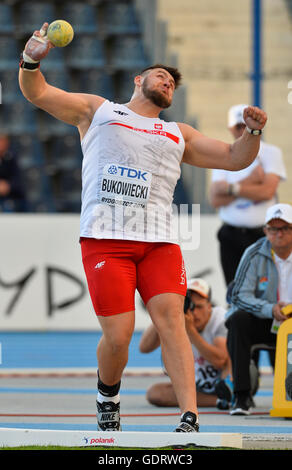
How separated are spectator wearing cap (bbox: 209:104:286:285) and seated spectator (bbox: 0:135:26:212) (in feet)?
22.9

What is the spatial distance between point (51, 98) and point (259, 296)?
2.52 metres

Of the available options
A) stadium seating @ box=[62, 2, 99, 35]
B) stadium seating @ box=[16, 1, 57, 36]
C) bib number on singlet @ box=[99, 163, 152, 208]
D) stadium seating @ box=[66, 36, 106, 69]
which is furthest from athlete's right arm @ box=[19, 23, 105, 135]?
stadium seating @ box=[16, 1, 57, 36]

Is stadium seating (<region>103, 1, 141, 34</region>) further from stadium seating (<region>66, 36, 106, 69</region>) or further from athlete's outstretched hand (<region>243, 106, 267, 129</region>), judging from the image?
athlete's outstretched hand (<region>243, 106, 267, 129</region>)

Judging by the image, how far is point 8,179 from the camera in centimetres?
1576

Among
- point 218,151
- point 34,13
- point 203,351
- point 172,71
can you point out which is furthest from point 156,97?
point 34,13

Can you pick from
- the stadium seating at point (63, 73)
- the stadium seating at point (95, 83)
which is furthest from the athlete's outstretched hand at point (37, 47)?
the stadium seating at point (95, 83)

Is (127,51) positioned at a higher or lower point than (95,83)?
higher

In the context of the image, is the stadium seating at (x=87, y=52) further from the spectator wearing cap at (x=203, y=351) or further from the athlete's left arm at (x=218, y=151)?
the athlete's left arm at (x=218, y=151)

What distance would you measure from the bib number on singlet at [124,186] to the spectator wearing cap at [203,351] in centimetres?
204

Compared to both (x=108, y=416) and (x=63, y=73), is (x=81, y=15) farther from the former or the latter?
(x=108, y=416)

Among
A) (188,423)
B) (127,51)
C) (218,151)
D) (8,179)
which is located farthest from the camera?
(127,51)

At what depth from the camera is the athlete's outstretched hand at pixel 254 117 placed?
5672 millimetres

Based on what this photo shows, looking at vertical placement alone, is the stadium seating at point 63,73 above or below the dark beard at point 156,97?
above

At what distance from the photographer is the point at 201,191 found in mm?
16922
